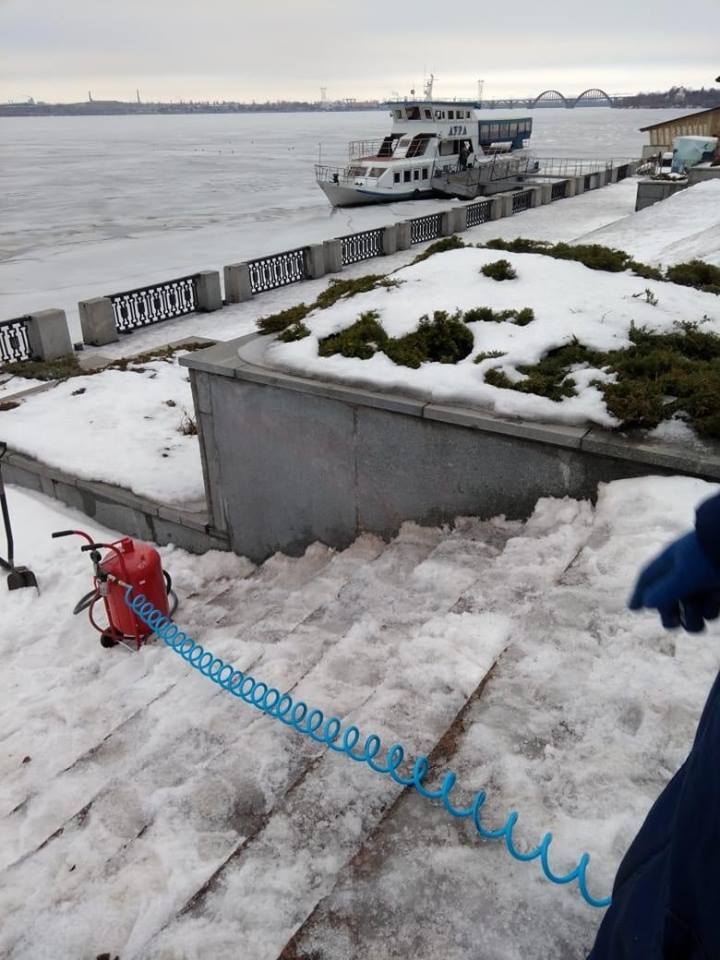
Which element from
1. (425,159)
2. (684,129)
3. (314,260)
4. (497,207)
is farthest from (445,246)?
(684,129)

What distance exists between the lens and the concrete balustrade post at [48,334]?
41.3ft

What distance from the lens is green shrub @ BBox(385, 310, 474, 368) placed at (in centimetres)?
515

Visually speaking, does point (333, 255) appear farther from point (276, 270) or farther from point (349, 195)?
point (349, 195)

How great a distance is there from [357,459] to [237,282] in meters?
12.1

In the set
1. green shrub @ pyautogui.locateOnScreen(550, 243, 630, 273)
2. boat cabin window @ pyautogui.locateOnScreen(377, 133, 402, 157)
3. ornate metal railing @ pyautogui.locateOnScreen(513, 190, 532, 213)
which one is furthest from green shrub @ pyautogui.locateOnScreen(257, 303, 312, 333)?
boat cabin window @ pyautogui.locateOnScreen(377, 133, 402, 157)

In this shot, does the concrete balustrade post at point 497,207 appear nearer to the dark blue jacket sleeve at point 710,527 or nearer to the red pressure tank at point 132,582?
the red pressure tank at point 132,582

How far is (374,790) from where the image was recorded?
2.76 metres

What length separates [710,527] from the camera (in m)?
1.35

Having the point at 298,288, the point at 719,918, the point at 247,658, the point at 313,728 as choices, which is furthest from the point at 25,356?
the point at 719,918

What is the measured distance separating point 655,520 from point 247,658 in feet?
7.72

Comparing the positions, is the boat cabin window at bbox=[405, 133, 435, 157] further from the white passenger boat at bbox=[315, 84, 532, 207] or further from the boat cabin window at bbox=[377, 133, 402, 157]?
the boat cabin window at bbox=[377, 133, 402, 157]

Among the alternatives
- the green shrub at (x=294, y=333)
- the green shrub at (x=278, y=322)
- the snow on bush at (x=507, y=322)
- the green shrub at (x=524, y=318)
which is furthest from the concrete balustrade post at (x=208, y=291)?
the green shrub at (x=524, y=318)

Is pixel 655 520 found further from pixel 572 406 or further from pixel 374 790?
pixel 374 790

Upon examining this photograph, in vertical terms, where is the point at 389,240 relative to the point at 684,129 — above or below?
below
